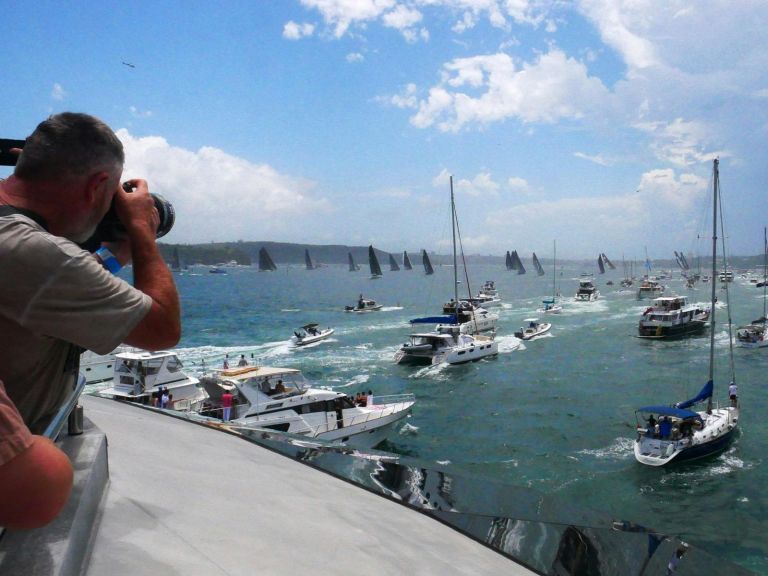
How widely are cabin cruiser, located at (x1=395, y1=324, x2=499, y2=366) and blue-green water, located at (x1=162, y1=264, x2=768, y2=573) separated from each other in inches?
37.5

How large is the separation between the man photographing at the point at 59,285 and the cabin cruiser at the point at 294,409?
15.4 meters

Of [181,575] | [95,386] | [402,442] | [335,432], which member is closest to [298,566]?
[181,575]

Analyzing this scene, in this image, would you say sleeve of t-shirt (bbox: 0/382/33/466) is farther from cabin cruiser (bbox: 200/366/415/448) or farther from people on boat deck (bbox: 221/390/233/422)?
people on boat deck (bbox: 221/390/233/422)

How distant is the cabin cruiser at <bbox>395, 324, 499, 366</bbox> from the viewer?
3406cm

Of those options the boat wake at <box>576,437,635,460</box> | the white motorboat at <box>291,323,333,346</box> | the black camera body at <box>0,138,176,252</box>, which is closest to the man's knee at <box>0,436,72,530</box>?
the black camera body at <box>0,138,176,252</box>

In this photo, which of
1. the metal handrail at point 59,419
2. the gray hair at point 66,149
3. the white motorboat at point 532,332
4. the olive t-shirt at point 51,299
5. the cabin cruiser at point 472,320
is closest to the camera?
the olive t-shirt at point 51,299

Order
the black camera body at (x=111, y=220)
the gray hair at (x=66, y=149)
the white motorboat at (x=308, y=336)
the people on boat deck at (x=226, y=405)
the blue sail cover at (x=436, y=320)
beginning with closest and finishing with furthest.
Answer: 1. the gray hair at (x=66, y=149)
2. the black camera body at (x=111, y=220)
3. the people on boat deck at (x=226, y=405)
4. the blue sail cover at (x=436, y=320)
5. the white motorboat at (x=308, y=336)

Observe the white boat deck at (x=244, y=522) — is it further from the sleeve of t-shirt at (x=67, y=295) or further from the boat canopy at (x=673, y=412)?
the boat canopy at (x=673, y=412)

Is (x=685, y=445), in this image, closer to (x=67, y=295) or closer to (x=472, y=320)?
(x=67, y=295)

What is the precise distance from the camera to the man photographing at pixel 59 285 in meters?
0.98

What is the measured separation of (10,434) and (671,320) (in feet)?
160

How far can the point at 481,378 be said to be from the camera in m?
30.1

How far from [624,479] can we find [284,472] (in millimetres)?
15660

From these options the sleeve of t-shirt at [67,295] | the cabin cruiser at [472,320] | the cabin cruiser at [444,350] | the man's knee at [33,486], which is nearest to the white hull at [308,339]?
the cabin cruiser at [444,350]
